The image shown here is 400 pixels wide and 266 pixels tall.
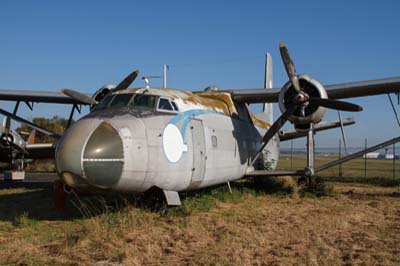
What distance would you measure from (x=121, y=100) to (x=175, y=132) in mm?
1432

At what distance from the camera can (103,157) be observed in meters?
7.10

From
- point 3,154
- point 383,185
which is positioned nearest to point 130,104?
point 383,185

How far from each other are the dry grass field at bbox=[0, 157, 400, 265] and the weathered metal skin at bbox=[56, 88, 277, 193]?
32.6 inches

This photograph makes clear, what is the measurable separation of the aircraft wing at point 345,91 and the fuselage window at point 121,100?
17.9ft

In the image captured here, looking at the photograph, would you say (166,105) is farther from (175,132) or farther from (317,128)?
(317,128)

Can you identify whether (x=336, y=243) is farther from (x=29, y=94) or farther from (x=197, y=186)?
(x=29, y=94)

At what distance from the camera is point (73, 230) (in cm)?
791

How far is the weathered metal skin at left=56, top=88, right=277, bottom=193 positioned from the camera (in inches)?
279

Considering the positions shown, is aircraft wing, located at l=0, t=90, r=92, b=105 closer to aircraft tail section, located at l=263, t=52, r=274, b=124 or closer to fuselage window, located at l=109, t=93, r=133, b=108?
fuselage window, located at l=109, t=93, r=133, b=108

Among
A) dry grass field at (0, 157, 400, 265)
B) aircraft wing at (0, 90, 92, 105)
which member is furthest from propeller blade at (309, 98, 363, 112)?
aircraft wing at (0, 90, 92, 105)

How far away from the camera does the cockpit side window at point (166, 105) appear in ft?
29.8

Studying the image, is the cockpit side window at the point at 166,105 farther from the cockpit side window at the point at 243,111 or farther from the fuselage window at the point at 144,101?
the cockpit side window at the point at 243,111

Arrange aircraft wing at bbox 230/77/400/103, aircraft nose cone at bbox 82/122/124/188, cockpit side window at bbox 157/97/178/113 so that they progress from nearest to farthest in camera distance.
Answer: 1. aircraft nose cone at bbox 82/122/124/188
2. cockpit side window at bbox 157/97/178/113
3. aircraft wing at bbox 230/77/400/103

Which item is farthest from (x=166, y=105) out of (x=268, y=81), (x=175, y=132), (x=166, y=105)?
(x=268, y=81)
